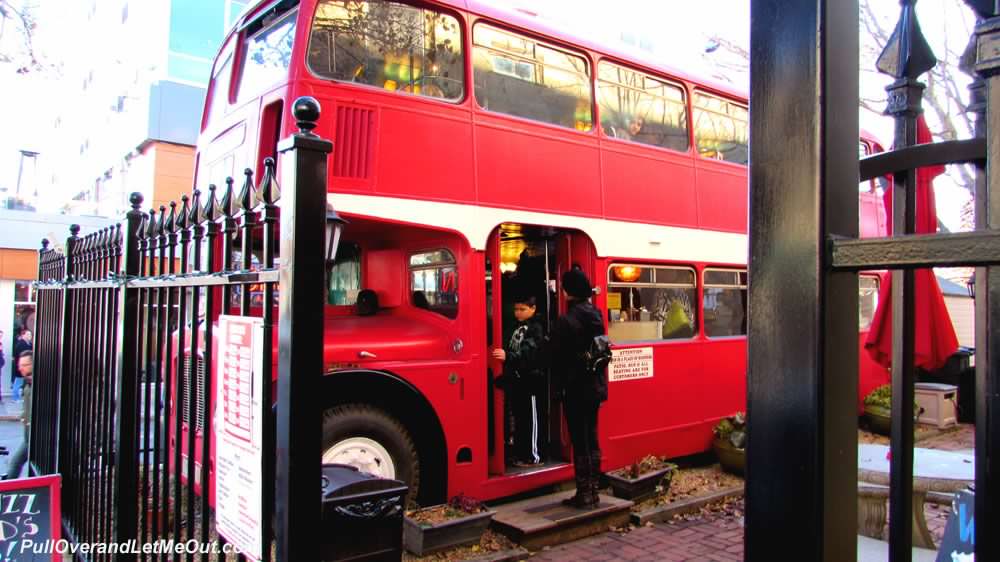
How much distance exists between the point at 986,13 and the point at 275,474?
177 cm

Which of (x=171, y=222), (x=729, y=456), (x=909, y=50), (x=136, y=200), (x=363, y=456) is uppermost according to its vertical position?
(x=909, y=50)

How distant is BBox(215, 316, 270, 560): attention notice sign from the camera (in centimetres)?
172

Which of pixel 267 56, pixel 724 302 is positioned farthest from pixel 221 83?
pixel 724 302

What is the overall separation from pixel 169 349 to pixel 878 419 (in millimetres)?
9827

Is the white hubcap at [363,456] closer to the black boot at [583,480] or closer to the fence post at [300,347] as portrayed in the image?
the black boot at [583,480]

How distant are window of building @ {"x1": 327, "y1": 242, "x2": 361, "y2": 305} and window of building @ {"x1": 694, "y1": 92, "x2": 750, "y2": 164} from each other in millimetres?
4278

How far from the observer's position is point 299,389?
160 centimetres

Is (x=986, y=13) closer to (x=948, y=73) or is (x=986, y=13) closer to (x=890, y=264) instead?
(x=890, y=264)

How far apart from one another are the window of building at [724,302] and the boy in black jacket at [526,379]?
2.57 metres

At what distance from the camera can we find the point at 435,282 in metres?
6.21

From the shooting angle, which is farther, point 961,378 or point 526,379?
point 961,378

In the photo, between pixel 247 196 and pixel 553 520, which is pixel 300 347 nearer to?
pixel 247 196


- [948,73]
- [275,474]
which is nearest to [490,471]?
[275,474]

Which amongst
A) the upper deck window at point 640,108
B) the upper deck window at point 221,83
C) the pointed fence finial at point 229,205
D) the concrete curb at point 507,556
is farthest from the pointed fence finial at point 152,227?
the upper deck window at point 640,108
